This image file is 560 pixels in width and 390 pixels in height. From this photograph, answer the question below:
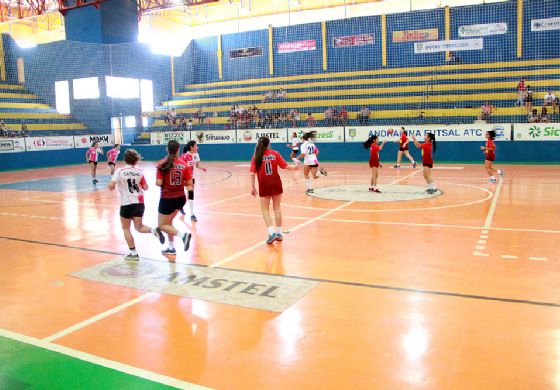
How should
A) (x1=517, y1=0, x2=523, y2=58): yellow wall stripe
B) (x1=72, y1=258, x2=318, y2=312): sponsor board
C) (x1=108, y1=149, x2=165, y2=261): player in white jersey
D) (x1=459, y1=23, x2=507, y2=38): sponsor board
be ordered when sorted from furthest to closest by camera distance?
1. (x1=459, y1=23, x2=507, y2=38): sponsor board
2. (x1=517, y1=0, x2=523, y2=58): yellow wall stripe
3. (x1=108, y1=149, x2=165, y2=261): player in white jersey
4. (x1=72, y1=258, x2=318, y2=312): sponsor board

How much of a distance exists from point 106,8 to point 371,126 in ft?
67.4

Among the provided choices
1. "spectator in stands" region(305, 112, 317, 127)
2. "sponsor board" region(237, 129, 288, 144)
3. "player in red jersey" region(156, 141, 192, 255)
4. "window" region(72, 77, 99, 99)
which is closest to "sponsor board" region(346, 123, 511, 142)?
"spectator in stands" region(305, 112, 317, 127)

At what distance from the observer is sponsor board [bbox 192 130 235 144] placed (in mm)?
32688

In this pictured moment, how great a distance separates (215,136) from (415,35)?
53.9 ft

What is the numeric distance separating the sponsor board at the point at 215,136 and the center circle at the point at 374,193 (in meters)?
16.7

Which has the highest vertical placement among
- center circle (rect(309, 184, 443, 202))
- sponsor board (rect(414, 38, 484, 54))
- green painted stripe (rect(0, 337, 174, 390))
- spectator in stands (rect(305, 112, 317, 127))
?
sponsor board (rect(414, 38, 484, 54))

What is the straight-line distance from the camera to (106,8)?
113 ft

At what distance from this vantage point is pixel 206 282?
6.90 metres

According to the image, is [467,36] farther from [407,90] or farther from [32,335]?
[32,335]

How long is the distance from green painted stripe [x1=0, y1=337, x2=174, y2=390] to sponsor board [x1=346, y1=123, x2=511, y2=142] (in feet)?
70.4

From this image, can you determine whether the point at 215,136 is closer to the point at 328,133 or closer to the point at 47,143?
the point at 328,133

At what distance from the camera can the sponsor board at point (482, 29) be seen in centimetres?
3400

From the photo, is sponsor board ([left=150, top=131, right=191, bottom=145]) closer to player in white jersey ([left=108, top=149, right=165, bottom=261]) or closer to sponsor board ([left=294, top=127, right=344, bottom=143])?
sponsor board ([left=294, top=127, right=344, bottom=143])

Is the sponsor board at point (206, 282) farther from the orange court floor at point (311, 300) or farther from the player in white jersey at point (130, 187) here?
the player in white jersey at point (130, 187)
